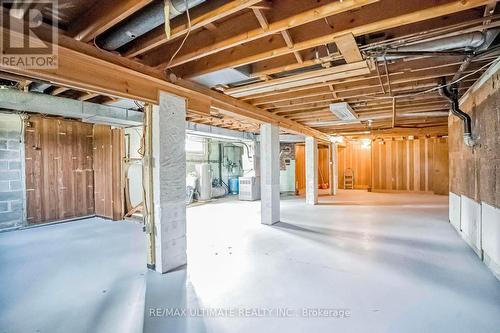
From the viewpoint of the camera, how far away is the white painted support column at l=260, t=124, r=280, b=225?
503 centimetres

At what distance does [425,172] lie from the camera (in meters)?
9.63

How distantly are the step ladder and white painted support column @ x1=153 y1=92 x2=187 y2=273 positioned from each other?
9632 mm

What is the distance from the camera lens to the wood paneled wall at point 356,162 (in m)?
11.0

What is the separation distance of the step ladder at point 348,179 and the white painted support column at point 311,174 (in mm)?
4404

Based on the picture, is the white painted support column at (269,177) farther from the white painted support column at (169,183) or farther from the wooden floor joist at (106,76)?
the white painted support column at (169,183)

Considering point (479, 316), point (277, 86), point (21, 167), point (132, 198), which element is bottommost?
point (479, 316)

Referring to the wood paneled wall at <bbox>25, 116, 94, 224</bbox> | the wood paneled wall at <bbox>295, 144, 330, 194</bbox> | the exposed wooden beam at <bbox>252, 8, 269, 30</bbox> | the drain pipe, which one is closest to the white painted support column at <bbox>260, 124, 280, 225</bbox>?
the drain pipe

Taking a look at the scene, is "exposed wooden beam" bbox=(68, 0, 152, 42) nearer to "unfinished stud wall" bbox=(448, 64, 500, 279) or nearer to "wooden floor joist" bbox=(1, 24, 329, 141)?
"wooden floor joist" bbox=(1, 24, 329, 141)

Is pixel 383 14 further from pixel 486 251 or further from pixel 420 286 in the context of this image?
pixel 486 251

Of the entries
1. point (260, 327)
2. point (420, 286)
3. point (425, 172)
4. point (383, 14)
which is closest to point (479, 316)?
point (420, 286)

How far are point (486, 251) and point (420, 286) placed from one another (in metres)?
1.19

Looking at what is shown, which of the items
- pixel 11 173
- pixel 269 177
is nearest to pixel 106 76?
pixel 269 177

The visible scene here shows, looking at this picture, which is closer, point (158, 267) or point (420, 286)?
point (420, 286)

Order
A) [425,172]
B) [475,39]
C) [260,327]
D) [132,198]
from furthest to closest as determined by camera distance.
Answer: [425,172] < [132,198] < [475,39] < [260,327]
